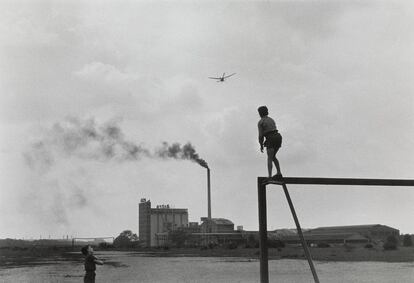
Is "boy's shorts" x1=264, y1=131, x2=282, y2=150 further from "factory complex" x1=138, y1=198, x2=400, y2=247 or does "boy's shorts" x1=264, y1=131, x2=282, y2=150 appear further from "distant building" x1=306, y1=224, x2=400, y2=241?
"distant building" x1=306, y1=224, x2=400, y2=241

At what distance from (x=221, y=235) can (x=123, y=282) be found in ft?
333

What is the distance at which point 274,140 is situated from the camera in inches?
321

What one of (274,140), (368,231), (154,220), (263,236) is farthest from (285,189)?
(154,220)

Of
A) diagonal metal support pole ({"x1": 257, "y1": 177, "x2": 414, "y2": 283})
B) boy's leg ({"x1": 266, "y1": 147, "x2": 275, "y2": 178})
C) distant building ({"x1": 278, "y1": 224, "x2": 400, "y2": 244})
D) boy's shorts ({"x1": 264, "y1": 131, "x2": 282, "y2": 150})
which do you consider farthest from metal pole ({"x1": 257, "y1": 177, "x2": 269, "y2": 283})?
distant building ({"x1": 278, "y1": 224, "x2": 400, "y2": 244})

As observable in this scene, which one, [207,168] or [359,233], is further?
[359,233]

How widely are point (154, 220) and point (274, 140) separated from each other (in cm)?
15334

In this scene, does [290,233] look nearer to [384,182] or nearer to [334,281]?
[334,281]

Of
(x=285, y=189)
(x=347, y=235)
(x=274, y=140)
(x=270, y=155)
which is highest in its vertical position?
(x=274, y=140)

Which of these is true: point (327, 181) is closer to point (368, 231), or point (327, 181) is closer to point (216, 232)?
point (368, 231)

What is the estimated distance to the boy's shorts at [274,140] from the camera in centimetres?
815

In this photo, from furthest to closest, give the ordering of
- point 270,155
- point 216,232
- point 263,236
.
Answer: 1. point 216,232
2. point 270,155
3. point 263,236

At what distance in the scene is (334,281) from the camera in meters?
20.4

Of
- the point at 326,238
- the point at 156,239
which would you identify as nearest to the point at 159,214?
the point at 156,239

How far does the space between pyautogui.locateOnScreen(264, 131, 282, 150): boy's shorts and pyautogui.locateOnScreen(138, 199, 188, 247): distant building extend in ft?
475
